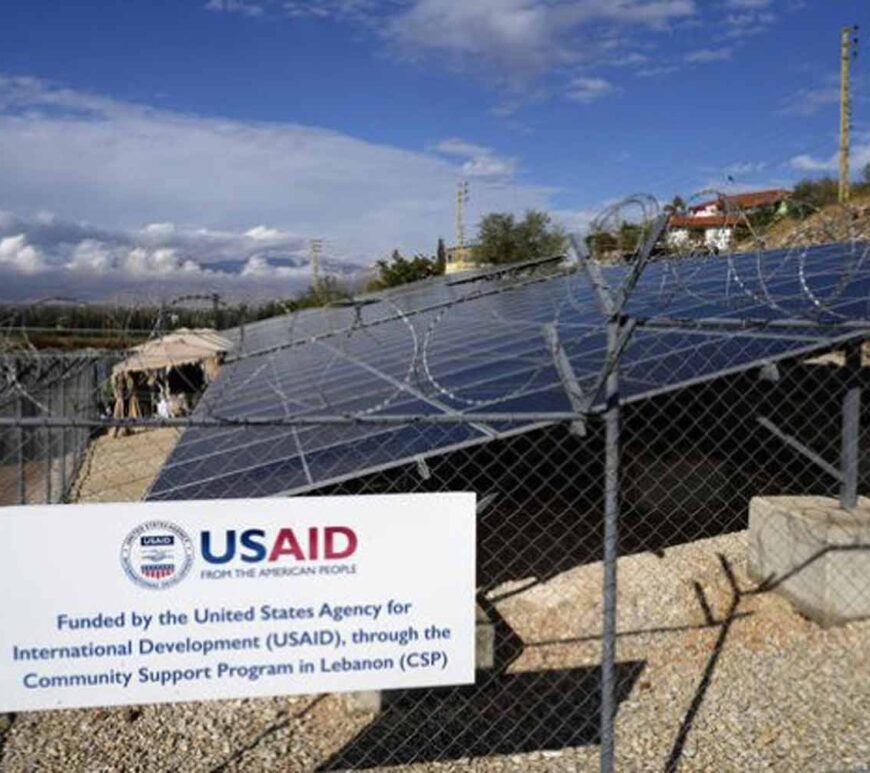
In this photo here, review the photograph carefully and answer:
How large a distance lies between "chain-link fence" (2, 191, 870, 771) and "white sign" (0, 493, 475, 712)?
0.23 meters

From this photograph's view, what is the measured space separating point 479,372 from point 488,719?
321cm

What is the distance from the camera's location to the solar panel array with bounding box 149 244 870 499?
586 cm

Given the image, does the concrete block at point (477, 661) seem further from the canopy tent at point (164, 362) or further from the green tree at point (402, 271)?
the green tree at point (402, 271)

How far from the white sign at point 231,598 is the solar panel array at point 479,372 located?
0.49m

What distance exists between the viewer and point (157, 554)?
360 cm

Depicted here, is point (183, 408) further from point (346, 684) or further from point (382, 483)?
point (346, 684)

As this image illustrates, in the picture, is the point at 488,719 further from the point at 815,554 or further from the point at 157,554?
the point at 815,554

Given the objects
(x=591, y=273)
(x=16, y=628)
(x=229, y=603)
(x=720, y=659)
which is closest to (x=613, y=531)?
Result: (x=591, y=273)

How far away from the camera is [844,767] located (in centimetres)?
488

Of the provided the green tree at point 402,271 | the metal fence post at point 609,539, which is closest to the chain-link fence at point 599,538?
the metal fence post at point 609,539

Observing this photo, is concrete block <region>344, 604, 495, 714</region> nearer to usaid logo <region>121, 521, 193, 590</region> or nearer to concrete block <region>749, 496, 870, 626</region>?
usaid logo <region>121, 521, 193, 590</region>

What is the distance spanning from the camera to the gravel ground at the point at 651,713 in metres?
5.04

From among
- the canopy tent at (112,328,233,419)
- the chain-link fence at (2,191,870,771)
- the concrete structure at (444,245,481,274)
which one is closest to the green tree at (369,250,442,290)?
the concrete structure at (444,245,481,274)


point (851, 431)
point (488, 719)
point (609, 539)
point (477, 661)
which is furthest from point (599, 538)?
point (609, 539)
